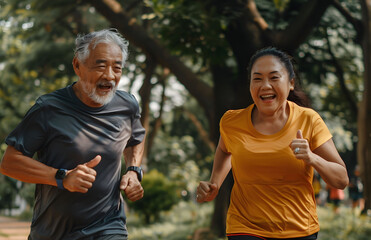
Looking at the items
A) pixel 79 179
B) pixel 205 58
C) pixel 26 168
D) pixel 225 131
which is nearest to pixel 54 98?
pixel 26 168

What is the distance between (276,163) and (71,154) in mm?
1155

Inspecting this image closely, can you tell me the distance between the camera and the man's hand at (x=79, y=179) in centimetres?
269

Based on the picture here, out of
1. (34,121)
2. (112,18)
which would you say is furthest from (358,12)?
(34,121)

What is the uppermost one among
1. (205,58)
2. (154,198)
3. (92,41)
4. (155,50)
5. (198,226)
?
(92,41)

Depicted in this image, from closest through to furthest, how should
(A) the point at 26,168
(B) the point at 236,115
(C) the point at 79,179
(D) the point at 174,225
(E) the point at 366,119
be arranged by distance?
(C) the point at 79,179
(A) the point at 26,168
(B) the point at 236,115
(E) the point at 366,119
(D) the point at 174,225

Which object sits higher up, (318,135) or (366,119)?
(318,135)

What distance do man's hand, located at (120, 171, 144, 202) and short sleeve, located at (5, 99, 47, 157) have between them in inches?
21.9

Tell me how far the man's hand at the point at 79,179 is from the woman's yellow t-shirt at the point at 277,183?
2.85 feet

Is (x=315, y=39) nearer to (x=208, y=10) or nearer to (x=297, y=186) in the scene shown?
(x=208, y=10)

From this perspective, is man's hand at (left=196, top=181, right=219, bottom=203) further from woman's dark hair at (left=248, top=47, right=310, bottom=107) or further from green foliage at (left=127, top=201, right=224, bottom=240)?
green foliage at (left=127, top=201, right=224, bottom=240)

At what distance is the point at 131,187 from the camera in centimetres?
314

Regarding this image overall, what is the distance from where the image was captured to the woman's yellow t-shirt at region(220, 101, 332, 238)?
289 centimetres

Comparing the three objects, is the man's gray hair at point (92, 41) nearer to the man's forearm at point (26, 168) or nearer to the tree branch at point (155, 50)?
the man's forearm at point (26, 168)

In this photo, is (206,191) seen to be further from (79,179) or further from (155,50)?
(155,50)
